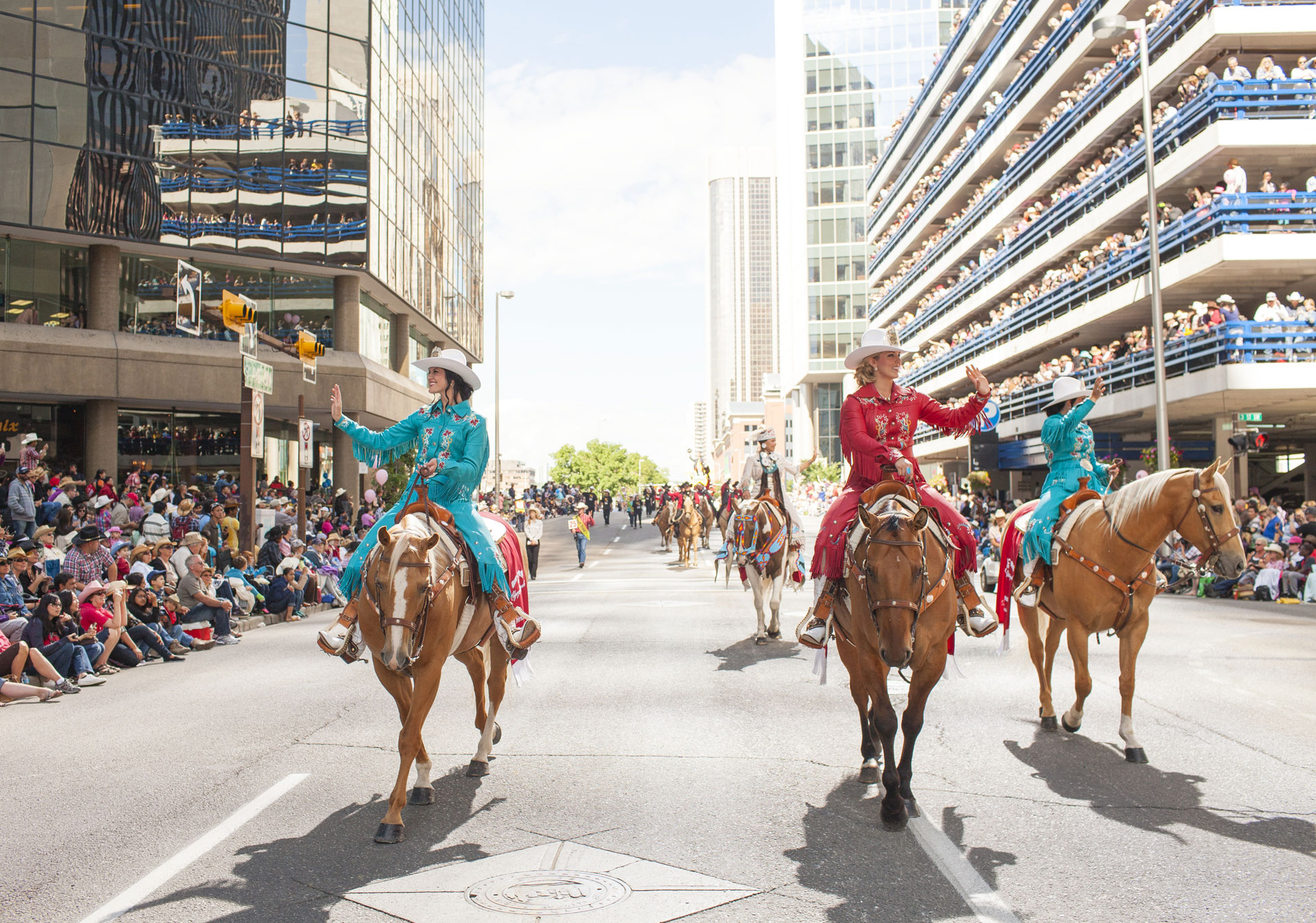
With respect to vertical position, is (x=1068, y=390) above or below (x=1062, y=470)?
above

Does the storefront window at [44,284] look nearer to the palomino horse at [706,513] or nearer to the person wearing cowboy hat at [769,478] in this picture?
the palomino horse at [706,513]

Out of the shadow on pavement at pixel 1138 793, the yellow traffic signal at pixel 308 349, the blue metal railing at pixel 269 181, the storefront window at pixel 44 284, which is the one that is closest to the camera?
the shadow on pavement at pixel 1138 793

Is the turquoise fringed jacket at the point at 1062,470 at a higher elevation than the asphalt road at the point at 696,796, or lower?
higher

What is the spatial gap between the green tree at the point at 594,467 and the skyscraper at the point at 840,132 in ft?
182

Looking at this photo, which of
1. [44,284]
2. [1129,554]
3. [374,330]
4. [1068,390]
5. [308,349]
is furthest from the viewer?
[374,330]

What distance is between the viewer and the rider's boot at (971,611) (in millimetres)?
6723

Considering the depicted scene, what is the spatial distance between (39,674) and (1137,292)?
33.7m

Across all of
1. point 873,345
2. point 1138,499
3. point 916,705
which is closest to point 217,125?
point 873,345

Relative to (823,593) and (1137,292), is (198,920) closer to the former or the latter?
(823,593)

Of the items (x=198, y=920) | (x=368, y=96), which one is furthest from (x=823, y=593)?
(x=368, y=96)

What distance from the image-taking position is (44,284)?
33.9m

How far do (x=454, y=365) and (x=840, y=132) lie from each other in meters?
111

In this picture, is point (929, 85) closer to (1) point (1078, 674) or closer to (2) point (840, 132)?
(2) point (840, 132)

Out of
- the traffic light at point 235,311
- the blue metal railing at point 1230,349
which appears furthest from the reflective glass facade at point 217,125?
the blue metal railing at point 1230,349
